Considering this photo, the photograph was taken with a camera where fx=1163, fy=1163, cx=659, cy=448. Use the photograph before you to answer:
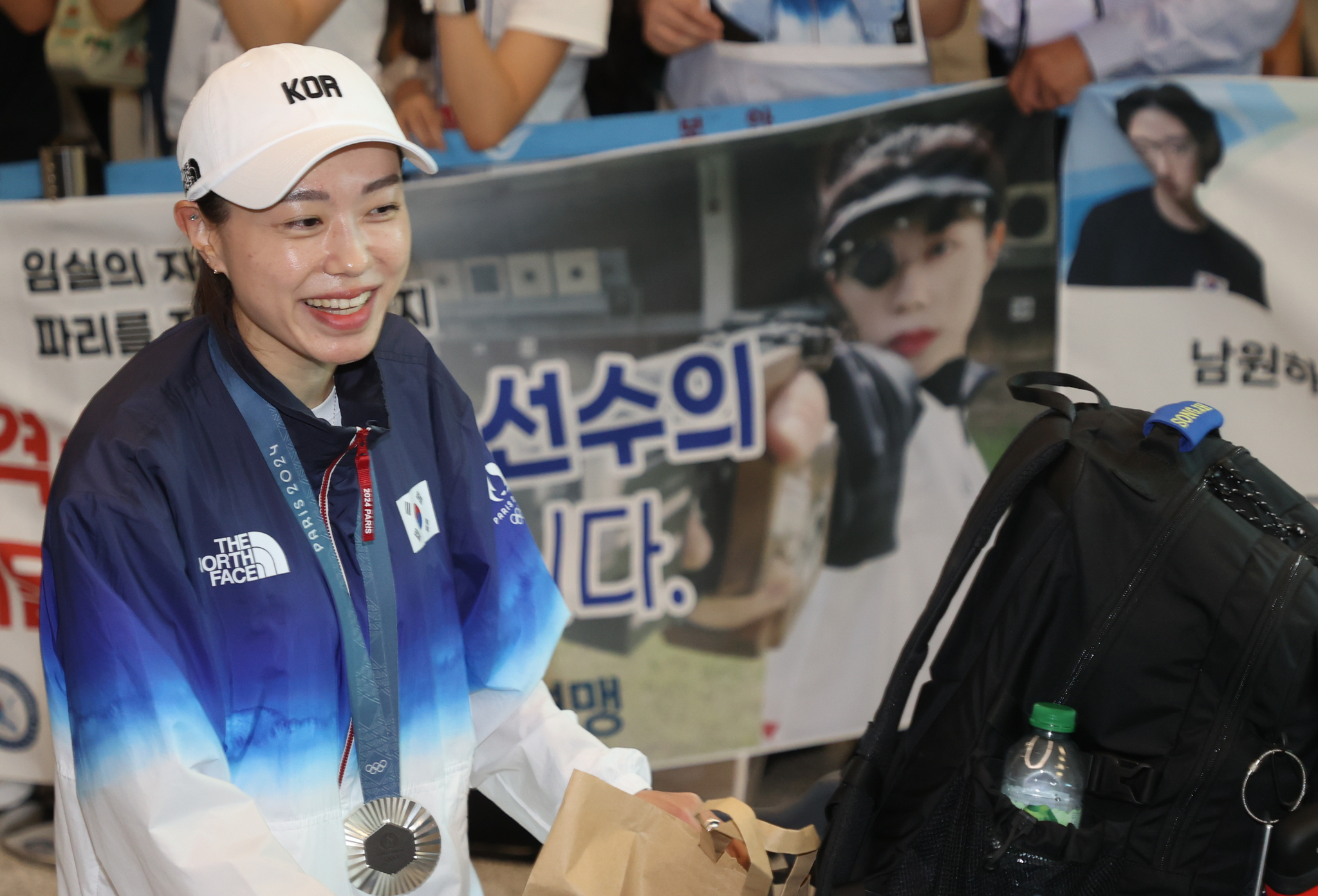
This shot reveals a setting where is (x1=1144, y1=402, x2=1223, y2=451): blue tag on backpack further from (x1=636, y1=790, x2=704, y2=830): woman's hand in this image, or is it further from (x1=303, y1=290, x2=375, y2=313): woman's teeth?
(x1=303, y1=290, x2=375, y2=313): woman's teeth

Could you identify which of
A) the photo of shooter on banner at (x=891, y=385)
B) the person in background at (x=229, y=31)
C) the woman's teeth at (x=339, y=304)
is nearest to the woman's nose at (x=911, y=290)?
the photo of shooter on banner at (x=891, y=385)

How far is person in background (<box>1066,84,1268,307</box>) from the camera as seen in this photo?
2574mm

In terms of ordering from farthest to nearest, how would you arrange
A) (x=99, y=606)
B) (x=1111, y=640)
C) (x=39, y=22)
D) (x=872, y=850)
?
→ (x=39, y=22) → (x=872, y=850) → (x=1111, y=640) → (x=99, y=606)

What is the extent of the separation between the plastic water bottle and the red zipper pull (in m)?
0.84

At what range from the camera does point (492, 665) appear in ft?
5.11

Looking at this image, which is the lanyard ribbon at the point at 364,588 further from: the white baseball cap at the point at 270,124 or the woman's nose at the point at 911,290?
the woman's nose at the point at 911,290

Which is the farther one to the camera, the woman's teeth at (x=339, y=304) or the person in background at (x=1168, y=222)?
the person in background at (x=1168, y=222)

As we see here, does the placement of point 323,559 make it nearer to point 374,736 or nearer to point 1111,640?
point 374,736

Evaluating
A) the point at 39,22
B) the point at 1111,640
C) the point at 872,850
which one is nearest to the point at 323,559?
the point at 872,850

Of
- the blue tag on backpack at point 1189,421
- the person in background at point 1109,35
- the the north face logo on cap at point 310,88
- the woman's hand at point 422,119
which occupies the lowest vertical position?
the blue tag on backpack at point 1189,421

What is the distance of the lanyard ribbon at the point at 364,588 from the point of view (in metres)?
1.33

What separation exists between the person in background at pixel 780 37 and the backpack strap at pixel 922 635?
4.74 ft

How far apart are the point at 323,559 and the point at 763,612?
5.31 ft

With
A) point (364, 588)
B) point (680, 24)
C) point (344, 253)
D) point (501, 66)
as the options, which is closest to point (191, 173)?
point (344, 253)
